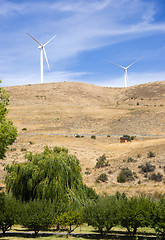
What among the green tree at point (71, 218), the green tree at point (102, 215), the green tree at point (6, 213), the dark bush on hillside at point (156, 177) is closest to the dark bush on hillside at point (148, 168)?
the dark bush on hillside at point (156, 177)

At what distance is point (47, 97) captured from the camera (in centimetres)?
14800

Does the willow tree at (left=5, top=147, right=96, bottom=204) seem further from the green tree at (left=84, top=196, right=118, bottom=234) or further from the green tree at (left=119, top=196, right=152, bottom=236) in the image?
the green tree at (left=119, top=196, right=152, bottom=236)

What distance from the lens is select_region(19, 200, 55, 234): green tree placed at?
77.0 feet

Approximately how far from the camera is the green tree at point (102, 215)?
2309 centimetres

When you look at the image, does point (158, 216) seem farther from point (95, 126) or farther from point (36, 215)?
point (95, 126)

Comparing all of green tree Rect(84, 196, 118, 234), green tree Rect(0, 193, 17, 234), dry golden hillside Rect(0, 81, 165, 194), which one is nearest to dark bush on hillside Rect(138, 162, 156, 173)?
dry golden hillside Rect(0, 81, 165, 194)

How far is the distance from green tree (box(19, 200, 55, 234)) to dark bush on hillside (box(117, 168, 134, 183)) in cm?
2558

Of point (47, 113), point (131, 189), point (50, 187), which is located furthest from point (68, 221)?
point (47, 113)

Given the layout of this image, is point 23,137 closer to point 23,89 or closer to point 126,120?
point 126,120

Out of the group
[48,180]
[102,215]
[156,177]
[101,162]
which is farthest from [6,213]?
[101,162]

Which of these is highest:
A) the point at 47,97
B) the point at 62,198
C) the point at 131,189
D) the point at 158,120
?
the point at 47,97

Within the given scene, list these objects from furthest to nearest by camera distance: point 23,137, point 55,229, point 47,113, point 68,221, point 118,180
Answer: point 47,113 < point 23,137 < point 118,180 < point 55,229 < point 68,221

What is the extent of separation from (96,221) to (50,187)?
612 cm

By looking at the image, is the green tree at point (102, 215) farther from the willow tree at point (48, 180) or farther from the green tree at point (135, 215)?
the willow tree at point (48, 180)
